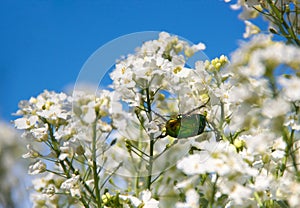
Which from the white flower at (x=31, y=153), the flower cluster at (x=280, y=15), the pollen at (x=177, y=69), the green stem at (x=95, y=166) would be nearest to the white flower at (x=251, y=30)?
the flower cluster at (x=280, y=15)

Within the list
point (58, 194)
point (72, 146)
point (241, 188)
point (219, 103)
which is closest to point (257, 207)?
point (241, 188)

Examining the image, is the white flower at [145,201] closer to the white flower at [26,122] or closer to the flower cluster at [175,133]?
the flower cluster at [175,133]

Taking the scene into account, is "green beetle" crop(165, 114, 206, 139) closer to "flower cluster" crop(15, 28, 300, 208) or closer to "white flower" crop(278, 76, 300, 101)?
"flower cluster" crop(15, 28, 300, 208)

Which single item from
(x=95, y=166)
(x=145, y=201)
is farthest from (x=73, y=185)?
(x=145, y=201)

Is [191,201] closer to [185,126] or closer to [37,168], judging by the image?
[185,126]

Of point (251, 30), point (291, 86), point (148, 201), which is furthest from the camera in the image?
point (251, 30)

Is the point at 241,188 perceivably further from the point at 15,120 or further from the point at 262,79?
the point at 15,120
